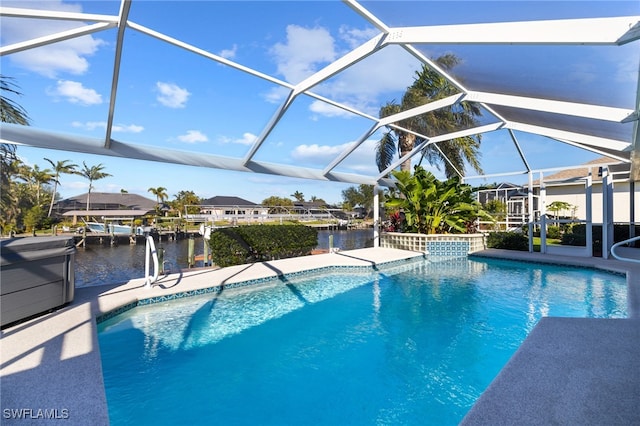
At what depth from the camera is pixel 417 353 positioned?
506 centimetres

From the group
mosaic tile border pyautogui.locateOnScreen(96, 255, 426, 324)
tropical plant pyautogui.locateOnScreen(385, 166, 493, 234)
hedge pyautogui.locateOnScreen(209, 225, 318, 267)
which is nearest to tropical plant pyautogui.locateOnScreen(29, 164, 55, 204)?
hedge pyautogui.locateOnScreen(209, 225, 318, 267)

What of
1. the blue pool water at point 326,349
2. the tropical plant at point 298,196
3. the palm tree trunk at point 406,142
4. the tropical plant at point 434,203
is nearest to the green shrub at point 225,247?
the blue pool water at point 326,349

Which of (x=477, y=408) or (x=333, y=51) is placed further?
(x=333, y=51)

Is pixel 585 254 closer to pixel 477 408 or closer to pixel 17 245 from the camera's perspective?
pixel 477 408

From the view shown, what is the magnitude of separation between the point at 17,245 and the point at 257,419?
4490 mm

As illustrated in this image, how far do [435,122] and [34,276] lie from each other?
39.8 feet

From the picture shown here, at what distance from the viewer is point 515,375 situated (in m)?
3.15

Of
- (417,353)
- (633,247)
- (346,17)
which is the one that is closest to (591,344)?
(417,353)

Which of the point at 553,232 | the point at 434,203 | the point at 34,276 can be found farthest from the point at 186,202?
the point at 34,276

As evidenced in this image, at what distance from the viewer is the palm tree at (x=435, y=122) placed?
33.3 ft

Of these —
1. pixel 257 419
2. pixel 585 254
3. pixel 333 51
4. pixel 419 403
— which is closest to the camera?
pixel 257 419

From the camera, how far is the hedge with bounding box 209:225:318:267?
10898 mm

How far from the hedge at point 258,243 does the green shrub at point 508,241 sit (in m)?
8.58

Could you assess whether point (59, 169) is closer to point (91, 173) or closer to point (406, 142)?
point (91, 173)
